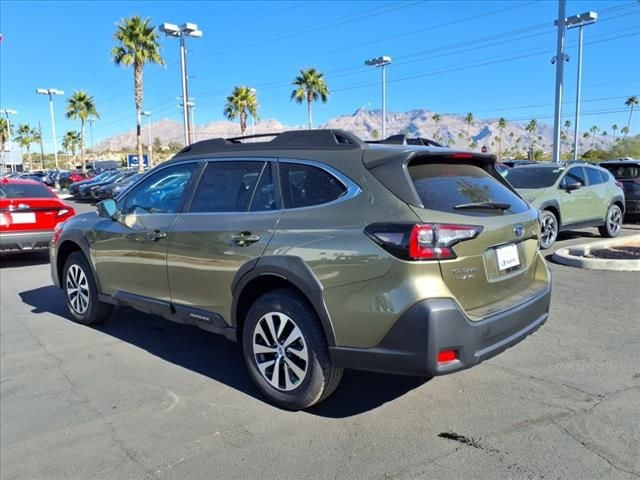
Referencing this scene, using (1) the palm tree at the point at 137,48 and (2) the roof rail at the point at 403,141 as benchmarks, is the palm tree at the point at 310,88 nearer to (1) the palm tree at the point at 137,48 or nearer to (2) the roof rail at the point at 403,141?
(1) the palm tree at the point at 137,48

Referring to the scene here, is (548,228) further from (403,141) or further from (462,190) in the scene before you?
(462,190)

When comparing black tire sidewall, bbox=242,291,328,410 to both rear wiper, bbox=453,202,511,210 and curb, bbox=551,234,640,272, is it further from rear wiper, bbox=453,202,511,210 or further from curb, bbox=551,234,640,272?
curb, bbox=551,234,640,272

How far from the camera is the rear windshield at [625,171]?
41.6 feet

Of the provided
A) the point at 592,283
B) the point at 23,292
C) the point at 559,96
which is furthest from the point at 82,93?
the point at 592,283

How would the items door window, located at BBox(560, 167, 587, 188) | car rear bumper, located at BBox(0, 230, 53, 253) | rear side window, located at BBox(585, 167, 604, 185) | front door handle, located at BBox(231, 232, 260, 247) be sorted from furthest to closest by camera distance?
rear side window, located at BBox(585, 167, 604, 185), door window, located at BBox(560, 167, 587, 188), car rear bumper, located at BBox(0, 230, 53, 253), front door handle, located at BBox(231, 232, 260, 247)

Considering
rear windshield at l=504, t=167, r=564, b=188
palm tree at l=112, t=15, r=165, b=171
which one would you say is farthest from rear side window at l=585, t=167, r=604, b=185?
palm tree at l=112, t=15, r=165, b=171

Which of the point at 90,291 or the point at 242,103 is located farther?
the point at 242,103

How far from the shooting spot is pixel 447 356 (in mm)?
2920

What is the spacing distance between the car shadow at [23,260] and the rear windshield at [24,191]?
128 centimetres

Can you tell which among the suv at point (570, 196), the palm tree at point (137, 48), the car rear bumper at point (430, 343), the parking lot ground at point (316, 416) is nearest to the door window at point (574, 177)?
the suv at point (570, 196)

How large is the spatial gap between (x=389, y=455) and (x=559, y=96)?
20.3 meters

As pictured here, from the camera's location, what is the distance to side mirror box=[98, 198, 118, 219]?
16.6ft

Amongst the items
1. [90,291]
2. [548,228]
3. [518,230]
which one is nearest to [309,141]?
[518,230]

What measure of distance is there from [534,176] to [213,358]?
26.2 feet
